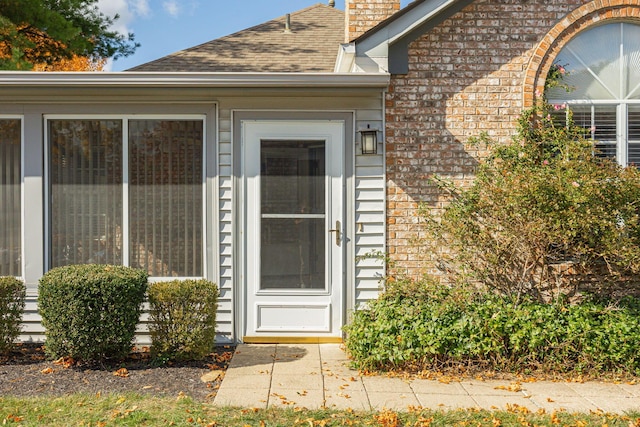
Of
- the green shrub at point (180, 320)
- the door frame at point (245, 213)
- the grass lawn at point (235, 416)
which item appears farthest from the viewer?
the door frame at point (245, 213)

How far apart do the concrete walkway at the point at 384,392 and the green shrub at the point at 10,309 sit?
2.16 meters

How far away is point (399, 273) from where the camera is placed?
685 centimetres

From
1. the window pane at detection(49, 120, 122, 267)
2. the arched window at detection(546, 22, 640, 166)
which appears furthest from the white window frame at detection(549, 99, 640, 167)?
the window pane at detection(49, 120, 122, 267)

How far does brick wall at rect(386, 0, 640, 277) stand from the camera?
6.90 meters

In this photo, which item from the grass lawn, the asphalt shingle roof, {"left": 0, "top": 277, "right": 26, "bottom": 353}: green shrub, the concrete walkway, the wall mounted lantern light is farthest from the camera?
the asphalt shingle roof

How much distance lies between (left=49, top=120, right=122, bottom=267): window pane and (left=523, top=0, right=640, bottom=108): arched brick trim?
441cm

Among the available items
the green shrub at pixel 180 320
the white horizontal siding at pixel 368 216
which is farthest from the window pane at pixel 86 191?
the white horizontal siding at pixel 368 216

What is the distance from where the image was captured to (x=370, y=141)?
6.77 metres

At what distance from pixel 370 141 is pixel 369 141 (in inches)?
0.4

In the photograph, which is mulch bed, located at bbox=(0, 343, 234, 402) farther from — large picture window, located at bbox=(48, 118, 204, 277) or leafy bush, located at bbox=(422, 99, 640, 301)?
leafy bush, located at bbox=(422, 99, 640, 301)

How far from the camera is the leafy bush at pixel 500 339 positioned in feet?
19.1

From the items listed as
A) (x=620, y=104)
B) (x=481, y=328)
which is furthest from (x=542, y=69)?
(x=481, y=328)

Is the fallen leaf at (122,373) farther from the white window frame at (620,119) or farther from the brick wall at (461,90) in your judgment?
the white window frame at (620,119)

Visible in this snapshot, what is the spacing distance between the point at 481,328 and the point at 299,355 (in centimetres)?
180
